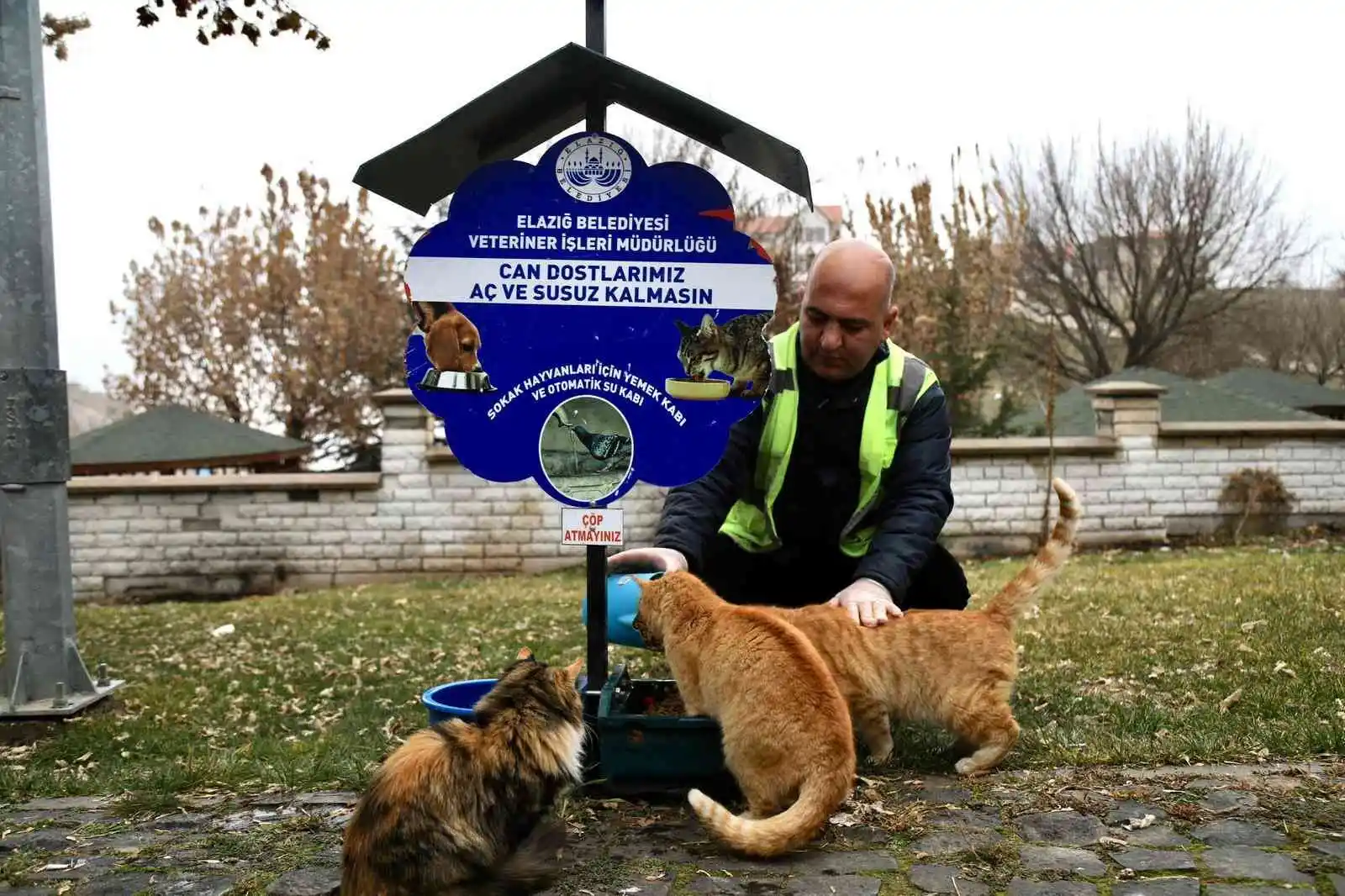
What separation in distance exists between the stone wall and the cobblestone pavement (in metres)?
8.83

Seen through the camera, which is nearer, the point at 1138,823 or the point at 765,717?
the point at 765,717

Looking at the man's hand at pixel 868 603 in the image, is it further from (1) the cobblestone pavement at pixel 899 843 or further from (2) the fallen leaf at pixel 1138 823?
(2) the fallen leaf at pixel 1138 823

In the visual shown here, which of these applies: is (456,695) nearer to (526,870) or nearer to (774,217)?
(526,870)

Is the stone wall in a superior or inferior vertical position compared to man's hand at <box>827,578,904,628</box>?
inferior

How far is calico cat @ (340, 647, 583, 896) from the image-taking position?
2.71 m

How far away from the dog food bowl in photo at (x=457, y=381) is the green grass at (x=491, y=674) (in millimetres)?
1540

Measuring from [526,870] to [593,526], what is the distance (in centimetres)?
126

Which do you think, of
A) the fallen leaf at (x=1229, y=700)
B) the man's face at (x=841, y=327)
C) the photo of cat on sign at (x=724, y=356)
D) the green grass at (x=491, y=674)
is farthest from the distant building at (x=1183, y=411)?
the photo of cat on sign at (x=724, y=356)

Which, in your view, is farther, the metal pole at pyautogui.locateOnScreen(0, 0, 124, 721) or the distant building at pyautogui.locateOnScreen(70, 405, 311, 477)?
the distant building at pyautogui.locateOnScreen(70, 405, 311, 477)

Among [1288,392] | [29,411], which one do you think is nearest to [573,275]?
[29,411]

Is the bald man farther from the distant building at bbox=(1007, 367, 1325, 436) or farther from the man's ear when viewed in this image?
the distant building at bbox=(1007, 367, 1325, 436)

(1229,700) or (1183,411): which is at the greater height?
(1183,411)

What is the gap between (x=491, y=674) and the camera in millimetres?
6469

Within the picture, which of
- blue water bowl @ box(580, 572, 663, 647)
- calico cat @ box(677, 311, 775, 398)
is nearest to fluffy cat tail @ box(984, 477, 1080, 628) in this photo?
calico cat @ box(677, 311, 775, 398)
